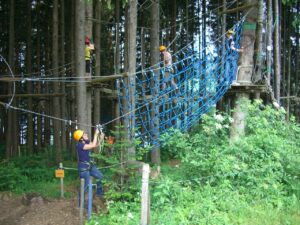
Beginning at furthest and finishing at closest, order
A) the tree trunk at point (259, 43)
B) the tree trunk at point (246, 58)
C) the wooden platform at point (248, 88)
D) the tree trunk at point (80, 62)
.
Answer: the tree trunk at point (80, 62) → the tree trunk at point (259, 43) → the tree trunk at point (246, 58) → the wooden platform at point (248, 88)

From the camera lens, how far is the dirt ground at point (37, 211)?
6445 mm

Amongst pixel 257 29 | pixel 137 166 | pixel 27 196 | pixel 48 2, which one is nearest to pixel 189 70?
pixel 257 29

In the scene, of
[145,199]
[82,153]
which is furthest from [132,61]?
[145,199]

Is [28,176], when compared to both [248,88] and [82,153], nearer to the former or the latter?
[82,153]

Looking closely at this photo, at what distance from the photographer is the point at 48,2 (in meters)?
15.1

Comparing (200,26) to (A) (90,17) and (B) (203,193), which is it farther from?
Result: (B) (203,193)

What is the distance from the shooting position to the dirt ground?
6445 millimetres

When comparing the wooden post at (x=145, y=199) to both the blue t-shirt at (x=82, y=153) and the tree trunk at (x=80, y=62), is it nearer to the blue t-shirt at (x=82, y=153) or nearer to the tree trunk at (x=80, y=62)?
the blue t-shirt at (x=82, y=153)

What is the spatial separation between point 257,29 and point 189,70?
1.70 metres

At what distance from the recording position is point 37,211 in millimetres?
6980

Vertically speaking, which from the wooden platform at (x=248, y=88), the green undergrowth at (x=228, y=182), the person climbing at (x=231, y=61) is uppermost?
the person climbing at (x=231, y=61)

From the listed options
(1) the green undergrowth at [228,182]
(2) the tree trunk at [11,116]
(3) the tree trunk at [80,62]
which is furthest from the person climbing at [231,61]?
(2) the tree trunk at [11,116]

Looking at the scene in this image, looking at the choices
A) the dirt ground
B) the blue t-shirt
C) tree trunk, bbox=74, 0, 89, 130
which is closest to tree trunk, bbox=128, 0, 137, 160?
the blue t-shirt

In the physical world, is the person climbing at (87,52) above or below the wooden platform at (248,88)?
above
